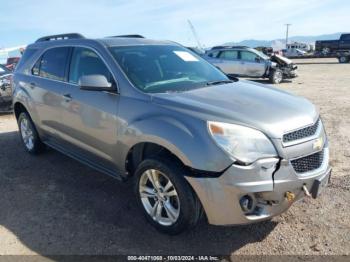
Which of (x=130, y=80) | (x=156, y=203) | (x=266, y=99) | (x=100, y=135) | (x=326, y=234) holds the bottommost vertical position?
(x=326, y=234)

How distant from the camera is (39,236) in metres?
3.71

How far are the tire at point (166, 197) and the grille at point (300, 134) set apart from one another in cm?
93

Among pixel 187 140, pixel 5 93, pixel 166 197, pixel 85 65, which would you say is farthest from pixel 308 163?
pixel 5 93

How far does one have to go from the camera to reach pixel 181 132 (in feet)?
10.6

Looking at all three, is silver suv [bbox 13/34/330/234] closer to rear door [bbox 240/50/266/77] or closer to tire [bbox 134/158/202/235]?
tire [bbox 134/158/202/235]

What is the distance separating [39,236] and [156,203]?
1.20 m

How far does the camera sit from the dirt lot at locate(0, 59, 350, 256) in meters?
3.46

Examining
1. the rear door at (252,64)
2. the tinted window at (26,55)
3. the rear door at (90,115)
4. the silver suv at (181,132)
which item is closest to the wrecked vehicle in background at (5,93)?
the tinted window at (26,55)

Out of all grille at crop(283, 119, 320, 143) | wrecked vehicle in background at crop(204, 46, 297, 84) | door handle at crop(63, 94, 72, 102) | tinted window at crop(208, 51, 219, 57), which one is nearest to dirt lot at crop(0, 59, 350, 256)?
grille at crop(283, 119, 320, 143)

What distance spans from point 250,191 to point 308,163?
0.68 metres

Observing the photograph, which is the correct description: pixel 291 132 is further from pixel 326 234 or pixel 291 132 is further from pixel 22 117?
pixel 22 117

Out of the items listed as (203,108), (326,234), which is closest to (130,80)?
(203,108)

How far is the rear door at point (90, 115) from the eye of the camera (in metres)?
4.04

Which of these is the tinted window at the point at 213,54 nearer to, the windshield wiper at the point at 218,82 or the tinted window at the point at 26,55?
the tinted window at the point at 26,55
